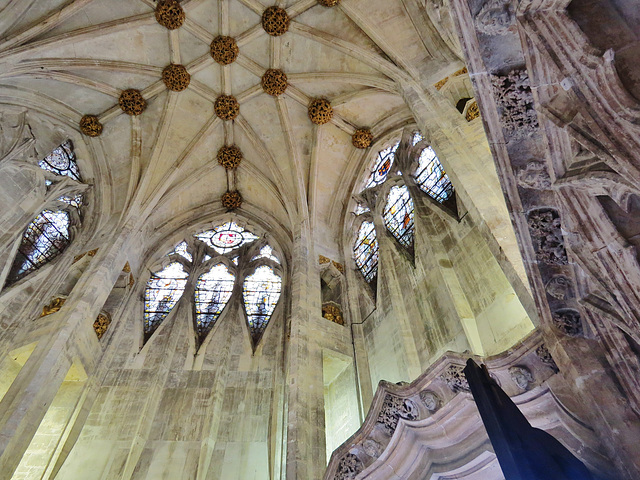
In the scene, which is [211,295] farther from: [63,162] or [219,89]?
[219,89]

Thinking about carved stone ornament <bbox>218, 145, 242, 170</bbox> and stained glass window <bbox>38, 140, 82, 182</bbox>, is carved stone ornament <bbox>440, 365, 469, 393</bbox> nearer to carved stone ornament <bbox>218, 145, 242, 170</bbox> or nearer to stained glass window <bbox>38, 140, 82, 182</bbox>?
carved stone ornament <bbox>218, 145, 242, 170</bbox>

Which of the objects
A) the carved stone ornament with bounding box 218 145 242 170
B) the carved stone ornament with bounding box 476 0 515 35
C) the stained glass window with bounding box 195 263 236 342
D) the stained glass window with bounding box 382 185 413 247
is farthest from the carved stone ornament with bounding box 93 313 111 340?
the carved stone ornament with bounding box 476 0 515 35

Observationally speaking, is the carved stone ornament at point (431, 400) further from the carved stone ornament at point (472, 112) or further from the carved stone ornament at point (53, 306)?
the carved stone ornament at point (53, 306)

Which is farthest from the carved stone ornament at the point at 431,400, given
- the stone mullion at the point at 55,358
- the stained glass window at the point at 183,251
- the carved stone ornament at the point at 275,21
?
the carved stone ornament at the point at 275,21

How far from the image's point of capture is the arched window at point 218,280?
11258 mm

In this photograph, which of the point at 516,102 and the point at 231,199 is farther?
the point at 231,199

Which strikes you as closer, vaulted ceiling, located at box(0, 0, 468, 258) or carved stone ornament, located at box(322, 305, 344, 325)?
carved stone ornament, located at box(322, 305, 344, 325)

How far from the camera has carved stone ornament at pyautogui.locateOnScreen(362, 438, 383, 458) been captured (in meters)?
5.41

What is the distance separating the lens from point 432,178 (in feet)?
33.0

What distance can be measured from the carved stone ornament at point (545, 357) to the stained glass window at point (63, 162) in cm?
1110

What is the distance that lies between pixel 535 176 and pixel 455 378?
6.98 feet

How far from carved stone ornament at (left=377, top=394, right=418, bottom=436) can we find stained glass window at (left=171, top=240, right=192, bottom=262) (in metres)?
8.85

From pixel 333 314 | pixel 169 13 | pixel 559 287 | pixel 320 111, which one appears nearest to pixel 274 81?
pixel 320 111

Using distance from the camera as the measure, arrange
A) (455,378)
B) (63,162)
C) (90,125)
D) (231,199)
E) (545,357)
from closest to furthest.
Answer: (545,357) → (455,378) → (63,162) → (90,125) → (231,199)
